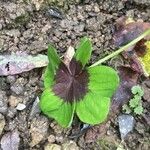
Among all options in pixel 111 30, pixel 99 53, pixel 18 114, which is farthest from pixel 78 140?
pixel 111 30

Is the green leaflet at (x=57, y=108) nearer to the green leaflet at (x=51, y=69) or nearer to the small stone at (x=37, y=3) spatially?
the green leaflet at (x=51, y=69)

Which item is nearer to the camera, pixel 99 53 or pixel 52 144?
pixel 52 144

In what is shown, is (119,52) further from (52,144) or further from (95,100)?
(52,144)

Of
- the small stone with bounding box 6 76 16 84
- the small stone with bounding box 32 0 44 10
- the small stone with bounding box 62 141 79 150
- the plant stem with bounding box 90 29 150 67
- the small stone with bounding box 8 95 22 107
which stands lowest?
the small stone with bounding box 62 141 79 150

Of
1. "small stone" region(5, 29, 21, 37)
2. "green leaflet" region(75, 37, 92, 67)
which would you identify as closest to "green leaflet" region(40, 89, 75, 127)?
"green leaflet" region(75, 37, 92, 67)

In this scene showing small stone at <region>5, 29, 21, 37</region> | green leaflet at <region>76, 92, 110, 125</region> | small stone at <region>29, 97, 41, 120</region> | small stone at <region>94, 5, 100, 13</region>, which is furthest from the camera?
small stone at <region>94, 5, 100, 13</region>

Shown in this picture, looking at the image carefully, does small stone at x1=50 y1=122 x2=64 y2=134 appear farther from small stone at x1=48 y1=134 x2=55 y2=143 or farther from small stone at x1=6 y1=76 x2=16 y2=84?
small stone at x1=6 y1=76 x2=16 y2=84
